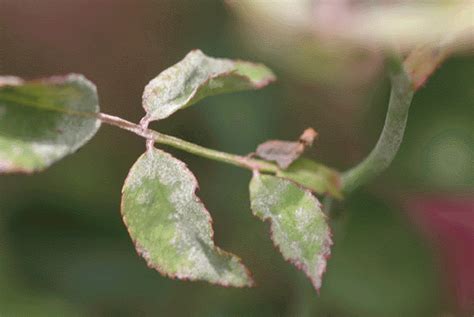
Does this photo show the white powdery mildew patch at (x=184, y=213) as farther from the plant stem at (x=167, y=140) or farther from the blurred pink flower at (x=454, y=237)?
the blurred pink flower at (x=454, y=237)

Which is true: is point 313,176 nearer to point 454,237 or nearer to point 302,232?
point 302,232

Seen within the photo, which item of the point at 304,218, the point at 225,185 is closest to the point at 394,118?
the point at 304,218

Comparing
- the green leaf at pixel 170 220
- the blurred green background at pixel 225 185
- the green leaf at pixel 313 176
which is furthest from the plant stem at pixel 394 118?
the blurred green background at pixel 225 185

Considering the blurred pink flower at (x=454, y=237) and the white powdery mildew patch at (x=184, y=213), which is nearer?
the white powdery mildew patch at (x=184, y=213)

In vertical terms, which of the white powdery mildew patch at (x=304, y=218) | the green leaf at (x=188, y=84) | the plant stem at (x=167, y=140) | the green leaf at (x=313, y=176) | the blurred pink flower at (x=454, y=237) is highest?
the green leaf at (x=188, y=84)

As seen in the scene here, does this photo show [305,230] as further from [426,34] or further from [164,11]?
[164,11]

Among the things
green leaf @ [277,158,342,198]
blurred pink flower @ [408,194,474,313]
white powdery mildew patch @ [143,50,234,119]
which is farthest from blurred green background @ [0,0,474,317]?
white powdery mildew patch @ [143,50,234,119]

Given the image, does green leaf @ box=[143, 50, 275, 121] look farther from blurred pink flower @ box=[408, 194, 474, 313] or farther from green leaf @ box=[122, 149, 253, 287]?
blurred pink flower @ box=[408, 194, 474, 313]
